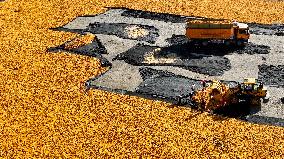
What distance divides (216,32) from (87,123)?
50.4ft

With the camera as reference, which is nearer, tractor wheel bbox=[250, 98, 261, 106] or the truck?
tractor wheel bbox=[250, 98, 261, 106]

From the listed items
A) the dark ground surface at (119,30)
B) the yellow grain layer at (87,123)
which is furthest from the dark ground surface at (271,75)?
the dark ground surface at (119,30)

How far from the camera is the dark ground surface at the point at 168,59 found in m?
27.7

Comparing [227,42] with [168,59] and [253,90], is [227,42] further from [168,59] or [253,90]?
[253,90]

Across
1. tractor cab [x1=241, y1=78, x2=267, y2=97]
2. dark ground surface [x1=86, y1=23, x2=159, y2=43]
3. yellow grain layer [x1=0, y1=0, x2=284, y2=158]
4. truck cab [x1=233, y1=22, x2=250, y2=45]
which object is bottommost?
yellow grain layer [x1=0, y1=0, x2=284, y2=158]

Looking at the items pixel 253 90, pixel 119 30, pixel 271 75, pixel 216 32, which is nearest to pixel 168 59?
pixel 216 32

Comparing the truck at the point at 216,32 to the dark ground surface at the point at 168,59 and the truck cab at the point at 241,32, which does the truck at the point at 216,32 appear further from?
the dark ground surface at the point at 168,59

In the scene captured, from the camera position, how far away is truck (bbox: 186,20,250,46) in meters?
34.0

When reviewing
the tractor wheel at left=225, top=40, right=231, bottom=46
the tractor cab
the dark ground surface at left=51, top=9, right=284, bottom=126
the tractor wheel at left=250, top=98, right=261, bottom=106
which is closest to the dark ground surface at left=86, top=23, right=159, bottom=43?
the dark ground surface at left=51, top=9, right=284, bottom=126

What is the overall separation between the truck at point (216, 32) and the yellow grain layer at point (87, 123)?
884cm

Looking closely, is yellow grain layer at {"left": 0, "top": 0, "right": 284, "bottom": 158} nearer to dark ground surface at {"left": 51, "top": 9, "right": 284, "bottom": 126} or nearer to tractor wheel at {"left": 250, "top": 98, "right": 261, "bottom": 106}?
dark ground surface at {"left": 51, "top": 9, "right": 284, "bottom": 126}

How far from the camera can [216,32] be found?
112 ft

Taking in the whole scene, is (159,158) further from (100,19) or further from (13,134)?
(100,19)

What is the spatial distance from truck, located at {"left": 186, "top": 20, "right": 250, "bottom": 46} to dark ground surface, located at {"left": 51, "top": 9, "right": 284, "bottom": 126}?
64 centimetres
